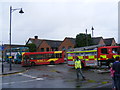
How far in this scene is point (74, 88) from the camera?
10.4 m

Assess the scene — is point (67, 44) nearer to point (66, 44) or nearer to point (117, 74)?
point (66, 44)

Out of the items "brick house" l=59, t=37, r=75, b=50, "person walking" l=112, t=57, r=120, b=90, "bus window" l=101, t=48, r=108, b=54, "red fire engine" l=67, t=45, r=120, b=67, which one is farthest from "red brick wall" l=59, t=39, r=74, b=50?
"person walking" l=112, t=57, r=120, b=90

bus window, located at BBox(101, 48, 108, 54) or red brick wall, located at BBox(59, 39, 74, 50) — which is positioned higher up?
red brick wall, located at BBox(59, 39, 74, 50)

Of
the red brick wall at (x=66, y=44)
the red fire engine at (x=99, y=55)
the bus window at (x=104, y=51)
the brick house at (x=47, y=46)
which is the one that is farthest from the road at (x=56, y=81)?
the brick house at (x=47, y=46)

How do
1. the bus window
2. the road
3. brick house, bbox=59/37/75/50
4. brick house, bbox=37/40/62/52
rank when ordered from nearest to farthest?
1. the road
2. the bus window
3. brick house, bbox=59/37/75/50
4. brick house, bbox=37/40/62/52

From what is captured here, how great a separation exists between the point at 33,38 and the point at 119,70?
65.2 m

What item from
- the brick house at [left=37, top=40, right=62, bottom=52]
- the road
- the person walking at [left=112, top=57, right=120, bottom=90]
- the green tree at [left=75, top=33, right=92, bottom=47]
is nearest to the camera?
the person walking at [left=112, top=57, right=120, bottom=90]

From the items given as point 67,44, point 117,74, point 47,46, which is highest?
point 67,44

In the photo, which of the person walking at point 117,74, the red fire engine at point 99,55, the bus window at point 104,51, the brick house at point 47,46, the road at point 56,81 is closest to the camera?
the person walking at point 117,74

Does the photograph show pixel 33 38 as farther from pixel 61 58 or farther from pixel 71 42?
pixel 61 58

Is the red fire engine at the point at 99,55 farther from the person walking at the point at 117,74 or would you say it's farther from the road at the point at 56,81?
the person walking at the point at 117,74

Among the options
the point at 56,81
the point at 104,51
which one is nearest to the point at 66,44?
the point at 104,51

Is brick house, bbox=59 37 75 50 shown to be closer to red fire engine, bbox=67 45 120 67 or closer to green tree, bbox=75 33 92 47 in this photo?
green tree, bbox=75 33 92 47

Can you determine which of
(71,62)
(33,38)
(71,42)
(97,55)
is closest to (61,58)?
(71,62)
